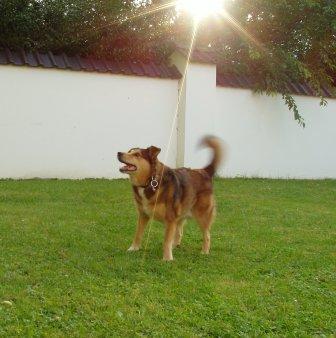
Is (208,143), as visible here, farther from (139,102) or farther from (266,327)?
(139,102)

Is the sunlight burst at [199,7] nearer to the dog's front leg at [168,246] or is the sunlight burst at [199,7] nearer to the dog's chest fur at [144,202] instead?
the dog's chest fur at [144,202]

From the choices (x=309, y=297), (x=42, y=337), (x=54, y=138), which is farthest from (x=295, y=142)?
(x=42, y=337)

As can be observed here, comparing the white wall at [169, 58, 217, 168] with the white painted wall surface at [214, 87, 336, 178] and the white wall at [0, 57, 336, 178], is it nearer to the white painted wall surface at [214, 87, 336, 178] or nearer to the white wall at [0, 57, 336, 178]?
the white wall at [0, 57, 336, 178]

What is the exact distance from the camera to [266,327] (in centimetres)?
397

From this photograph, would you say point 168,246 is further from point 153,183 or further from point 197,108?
point 197,108

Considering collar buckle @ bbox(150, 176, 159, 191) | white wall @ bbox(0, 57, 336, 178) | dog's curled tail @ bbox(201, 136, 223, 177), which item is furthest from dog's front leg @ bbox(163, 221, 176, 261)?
white wall @ bbox(0, 57, 336, 178)

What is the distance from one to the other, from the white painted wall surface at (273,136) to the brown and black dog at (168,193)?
24.6 feet

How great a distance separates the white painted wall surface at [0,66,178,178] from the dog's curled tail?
254 inches

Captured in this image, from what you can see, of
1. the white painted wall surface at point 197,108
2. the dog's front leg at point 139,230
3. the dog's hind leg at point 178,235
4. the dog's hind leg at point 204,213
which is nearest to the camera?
the dog's front leg at point 139,230

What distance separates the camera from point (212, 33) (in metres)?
15.0

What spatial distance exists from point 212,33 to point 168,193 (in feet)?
33.7

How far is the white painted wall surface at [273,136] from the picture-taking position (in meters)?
14.2

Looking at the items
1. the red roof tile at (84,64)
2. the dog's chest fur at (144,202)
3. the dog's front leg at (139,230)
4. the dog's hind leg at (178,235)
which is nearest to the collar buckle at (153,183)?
the dog's chest fur at (144,202)

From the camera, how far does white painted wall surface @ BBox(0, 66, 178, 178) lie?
38.4ft
